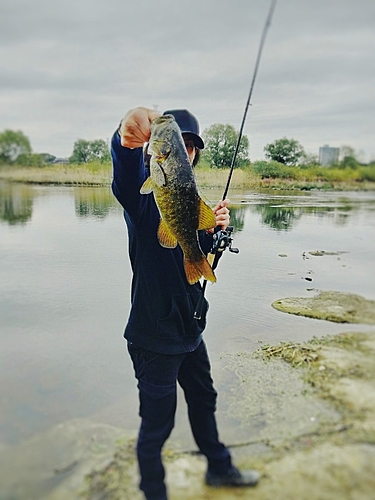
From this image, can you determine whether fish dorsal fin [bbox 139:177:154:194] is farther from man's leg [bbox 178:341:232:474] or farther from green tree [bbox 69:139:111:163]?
green tree [bbox 69:139:111:163]

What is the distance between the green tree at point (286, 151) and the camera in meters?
2.51

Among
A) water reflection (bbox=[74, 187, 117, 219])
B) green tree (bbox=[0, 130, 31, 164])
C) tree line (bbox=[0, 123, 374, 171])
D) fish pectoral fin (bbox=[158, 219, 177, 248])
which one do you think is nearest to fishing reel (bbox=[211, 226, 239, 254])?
fish pectoral fin (bbox=[158, 219, 177, 248])

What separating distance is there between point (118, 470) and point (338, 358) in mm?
1328

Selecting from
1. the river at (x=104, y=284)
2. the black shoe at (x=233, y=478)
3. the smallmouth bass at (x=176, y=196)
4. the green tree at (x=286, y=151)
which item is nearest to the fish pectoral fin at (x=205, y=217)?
the smallmouth bass at (x=176, y=196)

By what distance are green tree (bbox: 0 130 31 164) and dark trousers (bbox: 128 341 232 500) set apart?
5.08 feet

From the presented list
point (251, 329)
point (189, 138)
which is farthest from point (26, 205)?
point (189, 138)

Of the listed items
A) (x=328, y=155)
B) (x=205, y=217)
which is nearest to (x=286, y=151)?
(x=328, y=155)

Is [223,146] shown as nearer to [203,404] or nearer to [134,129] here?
[134,129]

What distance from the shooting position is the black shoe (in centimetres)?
138

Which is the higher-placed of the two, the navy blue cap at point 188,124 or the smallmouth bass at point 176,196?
the navy blue cap at point 188,124

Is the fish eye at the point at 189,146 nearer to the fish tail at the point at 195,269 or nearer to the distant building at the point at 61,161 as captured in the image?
the fish tail at the point at 195,269

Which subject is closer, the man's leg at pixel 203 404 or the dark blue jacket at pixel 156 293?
the dark blue jacket at pixel 156 293

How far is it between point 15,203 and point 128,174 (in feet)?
7.29

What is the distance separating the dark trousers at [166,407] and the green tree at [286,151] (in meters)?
1.53
